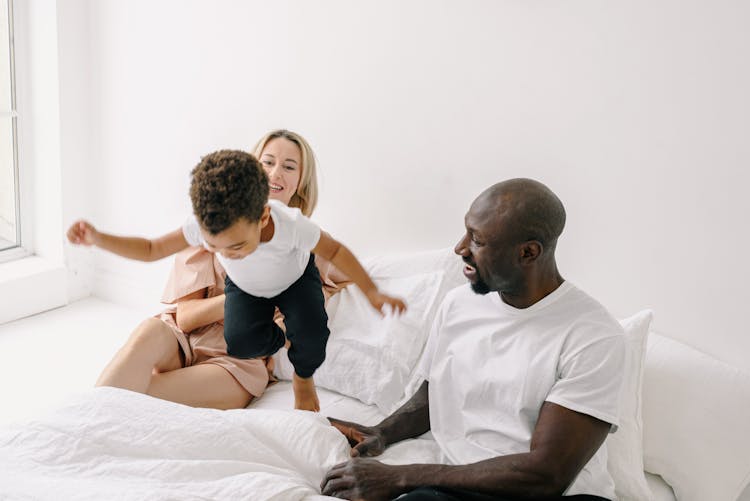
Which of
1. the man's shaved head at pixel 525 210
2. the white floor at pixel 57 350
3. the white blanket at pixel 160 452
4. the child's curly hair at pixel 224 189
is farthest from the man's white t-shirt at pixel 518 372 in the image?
the white floor at pixel 57 350

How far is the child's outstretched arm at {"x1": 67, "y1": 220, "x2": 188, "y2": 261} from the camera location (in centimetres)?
157

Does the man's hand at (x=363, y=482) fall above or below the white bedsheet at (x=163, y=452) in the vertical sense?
below

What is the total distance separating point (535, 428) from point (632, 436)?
Answer: 368mm

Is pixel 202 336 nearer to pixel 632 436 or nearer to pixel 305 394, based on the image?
pixel 305 394

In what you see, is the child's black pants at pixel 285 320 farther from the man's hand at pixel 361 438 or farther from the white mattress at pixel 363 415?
the white mattress at pixel 363 415

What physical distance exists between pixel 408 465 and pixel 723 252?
987 mm

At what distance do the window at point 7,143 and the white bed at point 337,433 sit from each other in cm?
162

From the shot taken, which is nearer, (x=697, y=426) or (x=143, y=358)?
(x=697, y=426)

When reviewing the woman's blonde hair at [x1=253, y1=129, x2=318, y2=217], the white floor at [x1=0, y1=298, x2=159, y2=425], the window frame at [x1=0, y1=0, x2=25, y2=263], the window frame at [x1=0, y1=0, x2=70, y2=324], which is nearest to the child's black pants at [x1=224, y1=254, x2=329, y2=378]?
the woman's blonde hair at [x1=253, y1=129, x2=318, y2=217]

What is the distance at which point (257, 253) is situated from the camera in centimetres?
169

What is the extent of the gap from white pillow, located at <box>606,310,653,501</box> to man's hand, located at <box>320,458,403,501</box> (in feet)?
1.68

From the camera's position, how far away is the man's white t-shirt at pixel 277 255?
1.68 meters

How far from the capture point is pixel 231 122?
2.90 metres

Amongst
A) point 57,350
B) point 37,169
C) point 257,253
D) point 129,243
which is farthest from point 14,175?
point 257,253
